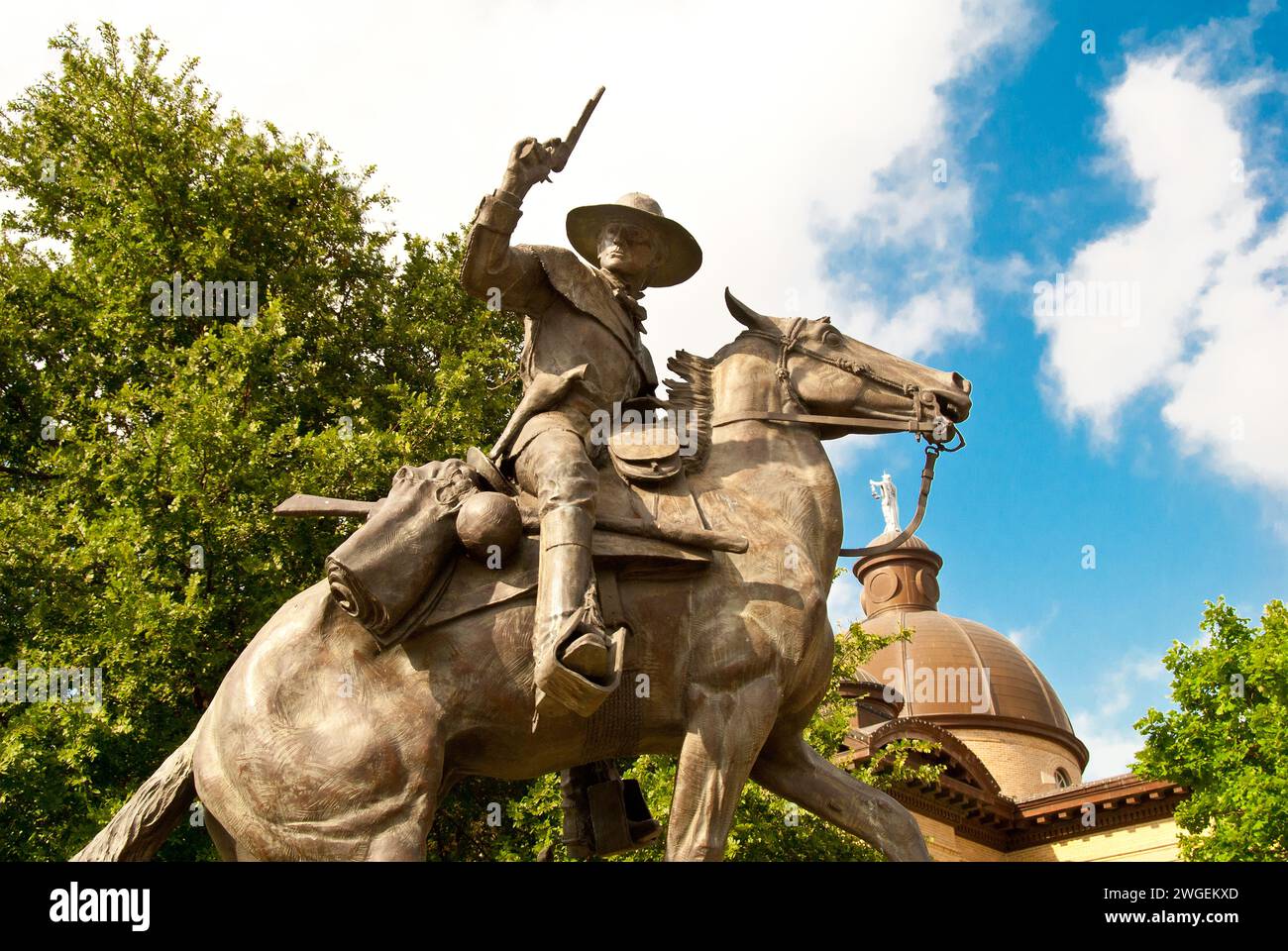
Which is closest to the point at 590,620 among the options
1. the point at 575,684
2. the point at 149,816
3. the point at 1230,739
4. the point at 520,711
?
the point at 575,684

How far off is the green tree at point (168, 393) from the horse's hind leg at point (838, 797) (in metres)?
8.35

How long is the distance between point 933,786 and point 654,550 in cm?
2784

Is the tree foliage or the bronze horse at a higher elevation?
the tree foliage

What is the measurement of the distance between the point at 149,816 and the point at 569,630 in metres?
2.08

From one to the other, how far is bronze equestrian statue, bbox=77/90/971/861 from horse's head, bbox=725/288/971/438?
0.01 metres

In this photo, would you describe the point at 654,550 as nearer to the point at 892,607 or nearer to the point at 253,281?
the point at 253,281

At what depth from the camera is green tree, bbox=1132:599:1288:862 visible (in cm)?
2055

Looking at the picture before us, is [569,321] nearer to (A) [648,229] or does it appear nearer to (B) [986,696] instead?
(A) [648,229]

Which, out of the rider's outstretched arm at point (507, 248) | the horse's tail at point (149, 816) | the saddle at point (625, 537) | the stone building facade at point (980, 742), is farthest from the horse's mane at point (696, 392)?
the stone building facade at point (980, 742)

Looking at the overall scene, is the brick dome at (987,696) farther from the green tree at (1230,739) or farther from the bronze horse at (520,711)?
the bronze horse at (520,711)

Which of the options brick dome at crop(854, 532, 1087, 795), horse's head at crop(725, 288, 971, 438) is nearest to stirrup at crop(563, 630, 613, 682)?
horse's head at crop(725, 288, 971, 438)

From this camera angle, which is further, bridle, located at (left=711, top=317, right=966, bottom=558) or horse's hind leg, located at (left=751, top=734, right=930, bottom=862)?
bridle, located at (left=711, top=317, right=966, bottom=558)

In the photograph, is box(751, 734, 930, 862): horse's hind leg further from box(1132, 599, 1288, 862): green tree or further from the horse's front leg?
box(1132, 599, 1288, 862): green tree

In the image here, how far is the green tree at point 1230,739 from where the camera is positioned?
20547 millimetres
